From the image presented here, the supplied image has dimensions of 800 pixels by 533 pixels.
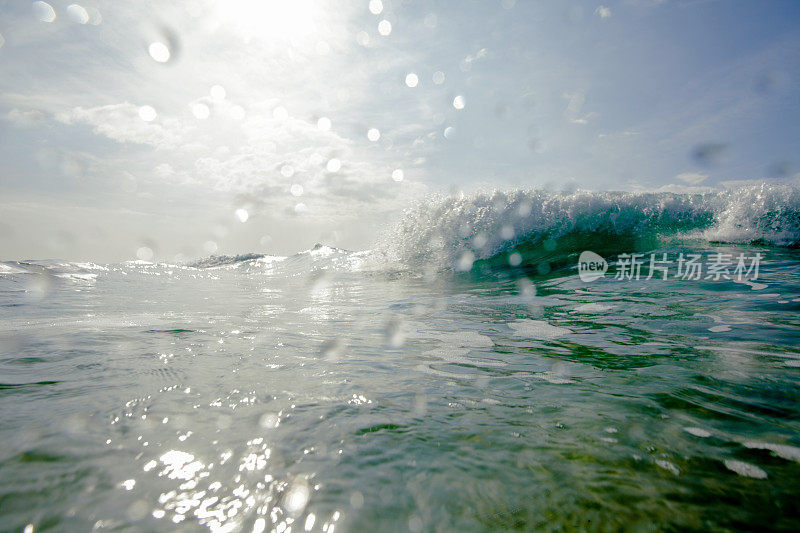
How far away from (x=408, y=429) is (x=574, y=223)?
15.5 m

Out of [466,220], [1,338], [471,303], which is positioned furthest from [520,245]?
[1,338]

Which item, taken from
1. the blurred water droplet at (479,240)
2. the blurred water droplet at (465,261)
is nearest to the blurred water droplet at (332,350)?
the blurred water droplet at (465,261)

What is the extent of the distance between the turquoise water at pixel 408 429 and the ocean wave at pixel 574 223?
31.1ft

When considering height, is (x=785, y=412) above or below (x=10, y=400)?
above

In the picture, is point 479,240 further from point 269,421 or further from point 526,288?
point 269,421

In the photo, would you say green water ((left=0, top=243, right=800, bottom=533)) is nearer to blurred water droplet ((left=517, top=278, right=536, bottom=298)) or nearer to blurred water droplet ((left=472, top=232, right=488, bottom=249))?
blurred water droplet ((left=517, top=278, right=536, bottom=298))

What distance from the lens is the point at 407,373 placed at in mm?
2959

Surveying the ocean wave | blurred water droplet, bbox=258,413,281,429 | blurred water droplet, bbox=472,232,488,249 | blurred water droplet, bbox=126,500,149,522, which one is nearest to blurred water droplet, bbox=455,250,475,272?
the ocean wave

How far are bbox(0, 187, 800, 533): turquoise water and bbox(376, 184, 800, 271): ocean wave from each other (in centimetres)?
948

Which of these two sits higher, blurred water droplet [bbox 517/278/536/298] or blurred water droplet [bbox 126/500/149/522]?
blurred water droplet [bbox 126/500/149/522]

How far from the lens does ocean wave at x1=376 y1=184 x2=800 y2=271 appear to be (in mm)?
11500

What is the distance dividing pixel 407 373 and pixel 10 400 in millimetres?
2517

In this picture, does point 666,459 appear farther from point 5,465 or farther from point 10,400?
point 10,400

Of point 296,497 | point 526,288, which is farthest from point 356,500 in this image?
point 526,288
